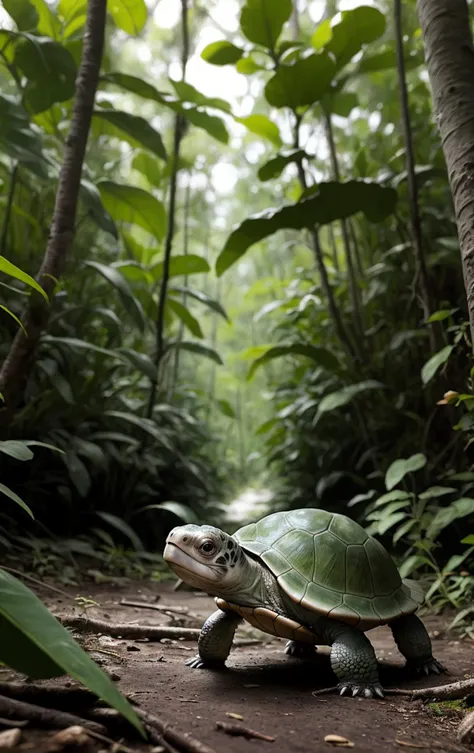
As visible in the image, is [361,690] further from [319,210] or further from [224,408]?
[224,408]

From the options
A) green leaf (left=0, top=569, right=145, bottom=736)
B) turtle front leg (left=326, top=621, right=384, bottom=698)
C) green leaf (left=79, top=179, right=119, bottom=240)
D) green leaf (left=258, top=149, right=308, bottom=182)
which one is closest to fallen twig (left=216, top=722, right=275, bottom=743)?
green leaf (left=0, top=569, right=145, bottom=736)

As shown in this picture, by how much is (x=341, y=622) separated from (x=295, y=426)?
121 inches

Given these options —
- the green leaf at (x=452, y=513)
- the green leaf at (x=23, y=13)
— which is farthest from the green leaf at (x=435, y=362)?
the green leaf at (x=23, y=13)

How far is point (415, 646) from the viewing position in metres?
1.96

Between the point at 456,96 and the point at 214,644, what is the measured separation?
197 cm

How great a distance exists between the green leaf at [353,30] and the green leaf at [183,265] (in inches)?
64.7

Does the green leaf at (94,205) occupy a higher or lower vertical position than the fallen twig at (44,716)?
higher

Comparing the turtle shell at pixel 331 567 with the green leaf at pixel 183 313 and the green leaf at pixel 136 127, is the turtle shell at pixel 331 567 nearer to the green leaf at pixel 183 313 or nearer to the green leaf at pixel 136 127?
the green leaf at pixel 136 127

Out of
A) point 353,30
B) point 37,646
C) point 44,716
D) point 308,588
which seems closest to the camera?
point 37,646

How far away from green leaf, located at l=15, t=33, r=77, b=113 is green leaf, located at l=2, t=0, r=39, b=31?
18 centimetres

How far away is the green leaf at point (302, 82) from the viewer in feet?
11.3

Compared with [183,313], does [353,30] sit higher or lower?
higher

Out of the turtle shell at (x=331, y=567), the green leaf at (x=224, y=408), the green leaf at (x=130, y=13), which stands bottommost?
the turtle shell at (x=331, y=567)

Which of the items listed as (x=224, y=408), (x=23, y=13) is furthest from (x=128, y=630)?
(x=224, y=408)
